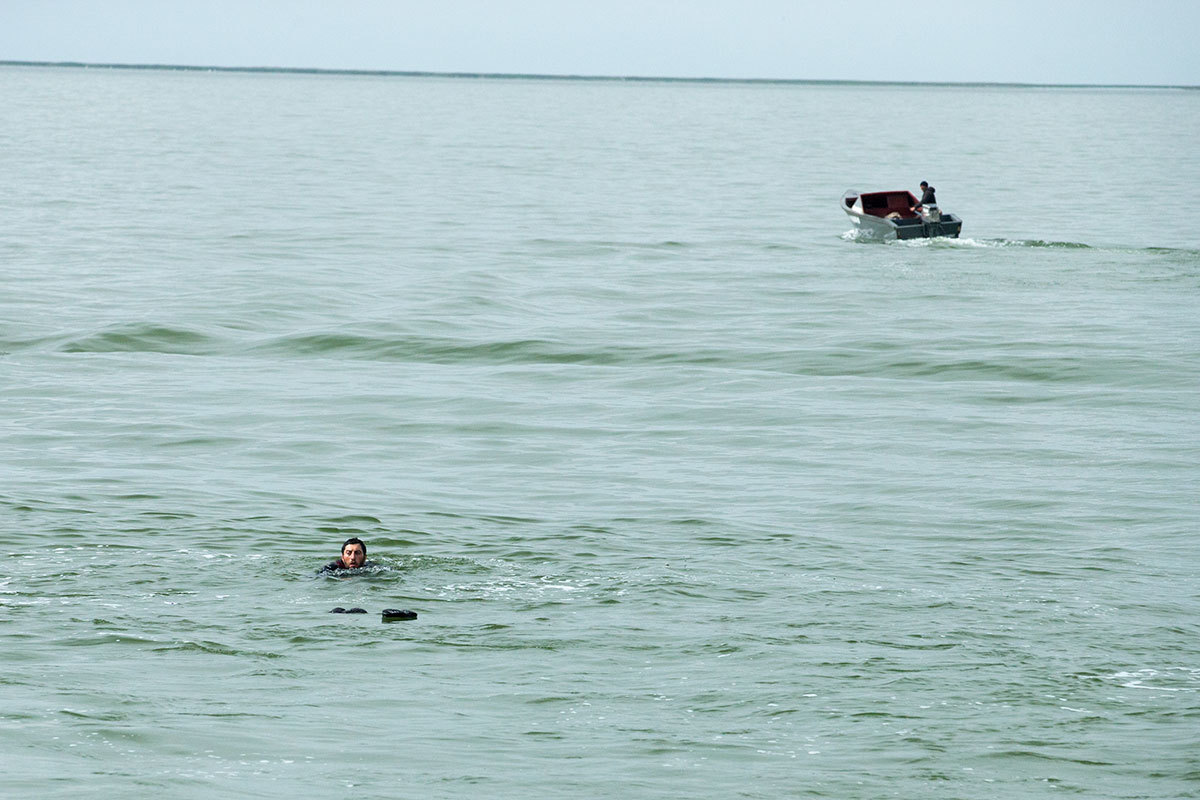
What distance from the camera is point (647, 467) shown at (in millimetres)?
24781

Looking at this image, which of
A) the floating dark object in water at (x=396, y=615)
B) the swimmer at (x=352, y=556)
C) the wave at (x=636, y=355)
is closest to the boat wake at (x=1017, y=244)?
the wave at (x=636, y=355)

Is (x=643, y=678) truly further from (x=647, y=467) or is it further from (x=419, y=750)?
(x=647, y=467)

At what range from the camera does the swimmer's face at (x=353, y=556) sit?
60.1 ft

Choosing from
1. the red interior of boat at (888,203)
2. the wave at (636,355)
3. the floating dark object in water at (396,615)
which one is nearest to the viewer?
the floating dark object in water at (396,615)

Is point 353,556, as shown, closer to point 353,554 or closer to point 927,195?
point 353,554

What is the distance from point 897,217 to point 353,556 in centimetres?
3849

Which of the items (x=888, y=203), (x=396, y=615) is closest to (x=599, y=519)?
(x=396, y=615)

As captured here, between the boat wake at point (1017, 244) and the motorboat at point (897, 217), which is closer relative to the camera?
the boat wake at point (1017, 244)

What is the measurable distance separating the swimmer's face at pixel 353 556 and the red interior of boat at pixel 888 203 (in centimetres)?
4038

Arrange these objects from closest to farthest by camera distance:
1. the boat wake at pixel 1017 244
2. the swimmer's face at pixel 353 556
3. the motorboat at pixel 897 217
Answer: the swimmer's face at pixel 353 556, the boat wake at pixel 1017 244, the motorboat at pixel 897 217

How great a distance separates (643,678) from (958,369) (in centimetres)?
1888

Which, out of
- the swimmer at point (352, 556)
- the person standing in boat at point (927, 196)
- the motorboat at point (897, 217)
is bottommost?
the swimmer at point (352, 556)

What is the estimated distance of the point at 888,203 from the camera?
186ft

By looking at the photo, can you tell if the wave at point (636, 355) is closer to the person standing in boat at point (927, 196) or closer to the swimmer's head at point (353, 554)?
the swimmer's head at point (353, 554)
